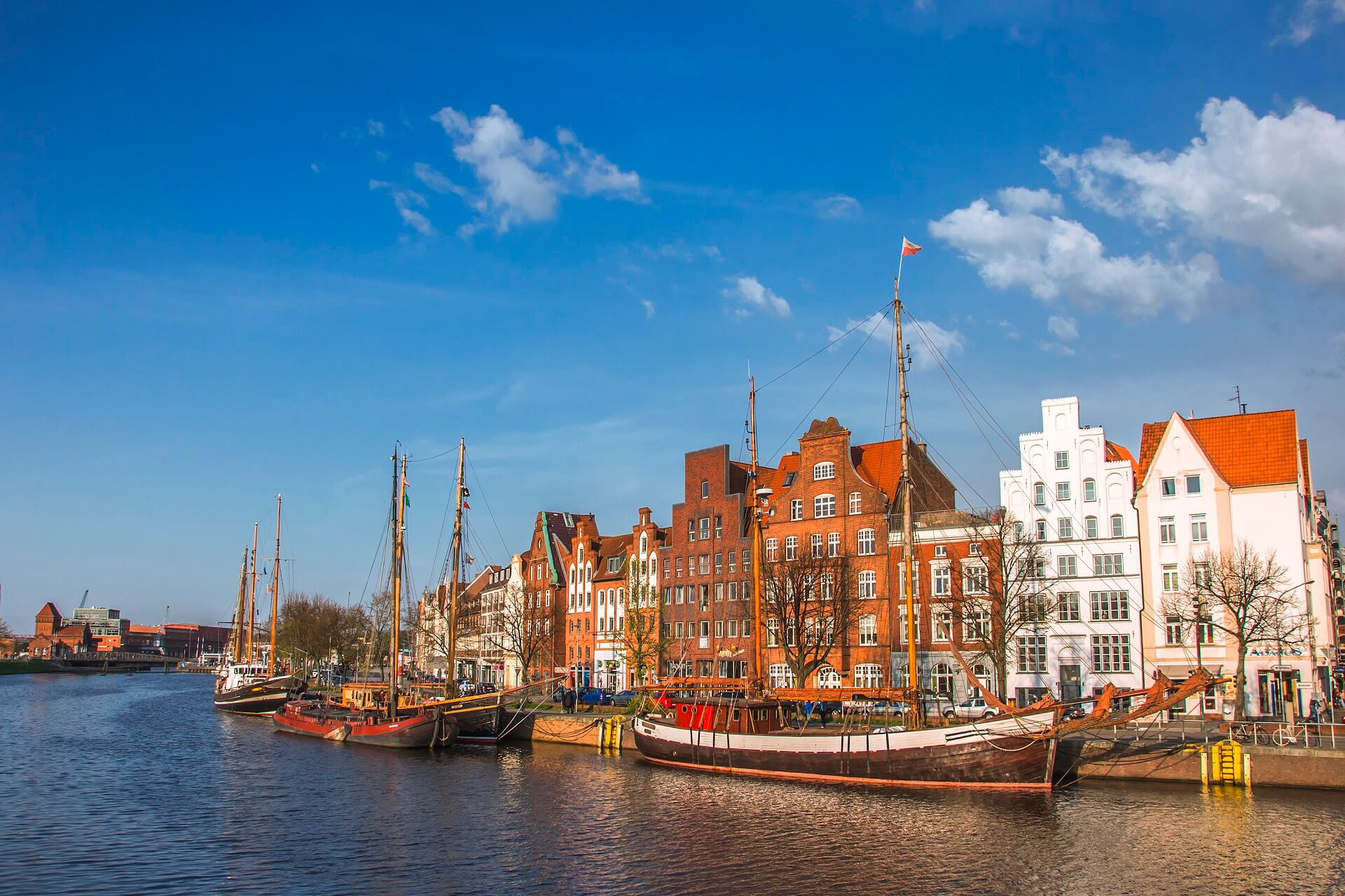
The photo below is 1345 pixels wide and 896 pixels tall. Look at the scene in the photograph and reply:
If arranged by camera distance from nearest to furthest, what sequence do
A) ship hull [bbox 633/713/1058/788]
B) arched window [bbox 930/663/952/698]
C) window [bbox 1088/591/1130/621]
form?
ship hull [bbox 633/713/1058/788] → window [bbox 1088/591/1130/621] → arched window [bbox 930/663/952/698]

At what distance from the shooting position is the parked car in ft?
174

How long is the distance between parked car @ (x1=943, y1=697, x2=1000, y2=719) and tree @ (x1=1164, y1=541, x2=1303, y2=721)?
514 inches

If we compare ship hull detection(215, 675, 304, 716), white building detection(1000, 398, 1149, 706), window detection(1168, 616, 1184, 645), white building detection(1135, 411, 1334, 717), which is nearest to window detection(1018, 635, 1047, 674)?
white building detection(1000, 398, 1149, 706)

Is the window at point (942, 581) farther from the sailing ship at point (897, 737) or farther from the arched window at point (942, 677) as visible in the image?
the sailing ship at point (897, 737)

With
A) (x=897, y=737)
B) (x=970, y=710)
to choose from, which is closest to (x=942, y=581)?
(x=970, y=710)

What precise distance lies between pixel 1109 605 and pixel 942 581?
1113cm

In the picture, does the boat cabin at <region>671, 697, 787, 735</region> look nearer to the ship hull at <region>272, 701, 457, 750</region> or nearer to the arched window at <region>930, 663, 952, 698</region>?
the ship hull at <region>272, 701, 457, 750</region>

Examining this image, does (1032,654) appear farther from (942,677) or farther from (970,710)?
(970,710)

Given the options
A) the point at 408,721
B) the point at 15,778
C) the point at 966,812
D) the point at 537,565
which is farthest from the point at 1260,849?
the point at 537,565

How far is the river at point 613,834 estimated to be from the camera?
94.8ft

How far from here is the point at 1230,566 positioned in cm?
5869

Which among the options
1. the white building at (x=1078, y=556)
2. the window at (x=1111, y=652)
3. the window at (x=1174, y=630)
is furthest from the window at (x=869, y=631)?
the window at (x=1174, y=630)

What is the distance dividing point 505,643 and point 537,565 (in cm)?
1091

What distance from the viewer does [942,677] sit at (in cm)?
7406
